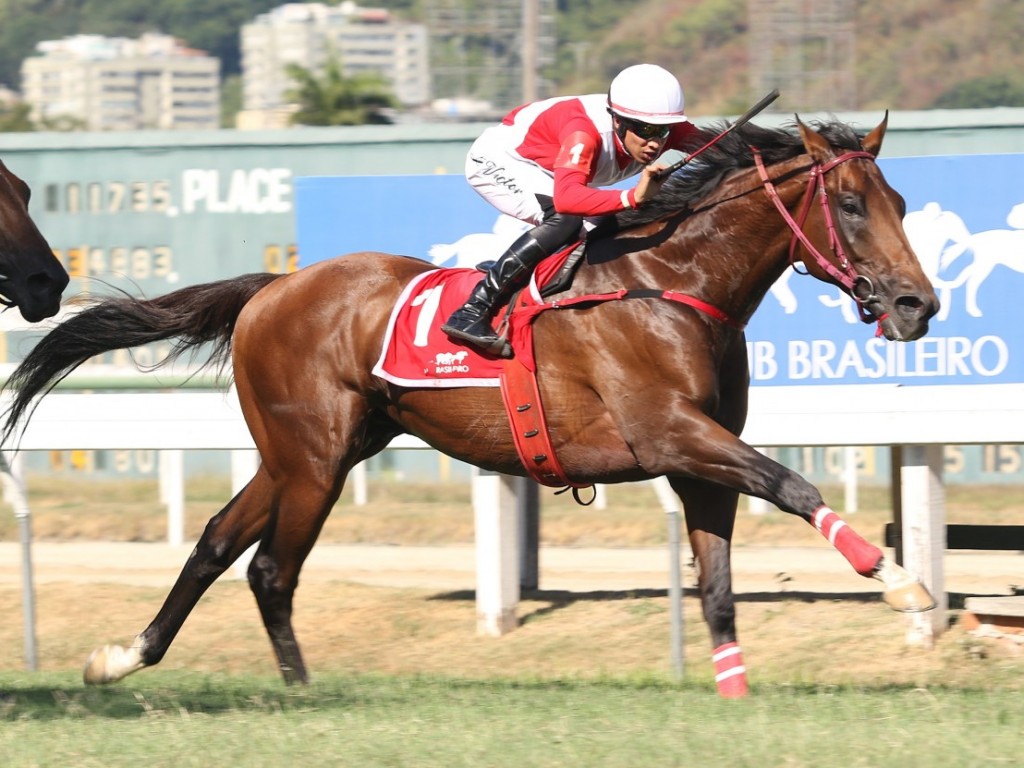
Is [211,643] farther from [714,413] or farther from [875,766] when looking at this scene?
[875,766]

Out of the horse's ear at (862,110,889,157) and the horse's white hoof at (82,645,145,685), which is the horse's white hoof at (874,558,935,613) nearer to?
the horse's ear at (862,110,889,157)

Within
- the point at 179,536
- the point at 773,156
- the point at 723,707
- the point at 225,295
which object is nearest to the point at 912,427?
the point at 773,156

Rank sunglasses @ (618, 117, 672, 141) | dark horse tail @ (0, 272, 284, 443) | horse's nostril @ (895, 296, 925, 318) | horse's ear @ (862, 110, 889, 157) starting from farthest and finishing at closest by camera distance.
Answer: dark horse tail @ (0, 272, 284, 443) → sunglasses @ (618, 117, 672, 141) → horse's ear @ (862, 110, 889, 157) → horse's nostril @ (895, 296, 925, 318)

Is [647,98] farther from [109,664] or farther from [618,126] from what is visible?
[109,664]

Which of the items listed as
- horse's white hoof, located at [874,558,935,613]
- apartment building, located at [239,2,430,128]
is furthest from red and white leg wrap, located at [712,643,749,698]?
apartment building, located at [239,2,430,128]

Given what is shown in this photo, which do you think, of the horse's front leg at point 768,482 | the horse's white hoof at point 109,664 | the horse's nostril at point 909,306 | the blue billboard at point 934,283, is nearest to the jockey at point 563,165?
the horse's front leg at point 768,482

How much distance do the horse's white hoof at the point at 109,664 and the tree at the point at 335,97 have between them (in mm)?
24310

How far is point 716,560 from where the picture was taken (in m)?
5.46

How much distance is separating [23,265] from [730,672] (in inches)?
103

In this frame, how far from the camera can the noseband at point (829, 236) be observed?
5238mm

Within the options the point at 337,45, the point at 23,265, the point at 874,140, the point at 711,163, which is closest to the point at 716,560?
the point at 711,163

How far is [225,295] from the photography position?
6492mm

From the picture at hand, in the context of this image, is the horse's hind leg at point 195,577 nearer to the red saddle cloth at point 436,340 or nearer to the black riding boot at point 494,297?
the red saddle cloth at point 436,340

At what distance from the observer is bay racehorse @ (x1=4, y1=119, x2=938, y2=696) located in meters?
5.21
